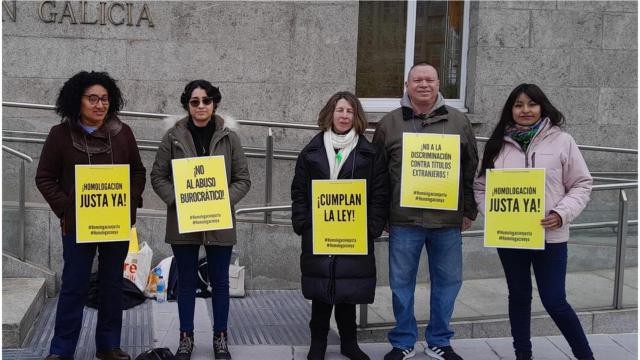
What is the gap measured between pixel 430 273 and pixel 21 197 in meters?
3.86

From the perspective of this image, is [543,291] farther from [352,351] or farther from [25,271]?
[25,271]

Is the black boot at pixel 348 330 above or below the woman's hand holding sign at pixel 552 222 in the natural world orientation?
below

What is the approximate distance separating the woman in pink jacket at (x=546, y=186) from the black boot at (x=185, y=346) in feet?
7.02

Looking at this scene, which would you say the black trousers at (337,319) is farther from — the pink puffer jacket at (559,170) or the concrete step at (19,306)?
the concrete step at (19,306)

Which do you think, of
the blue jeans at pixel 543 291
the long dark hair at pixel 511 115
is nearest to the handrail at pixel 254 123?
the long dark hair at pixel 511 115

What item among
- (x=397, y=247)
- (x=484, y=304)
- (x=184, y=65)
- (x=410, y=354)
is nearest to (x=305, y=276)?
(x=397, y=247)

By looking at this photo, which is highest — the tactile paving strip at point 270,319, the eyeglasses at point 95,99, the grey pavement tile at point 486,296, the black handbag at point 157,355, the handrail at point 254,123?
the eyeglasses at point 95,99

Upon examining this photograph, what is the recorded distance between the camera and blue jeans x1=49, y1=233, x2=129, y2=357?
15.1 ft

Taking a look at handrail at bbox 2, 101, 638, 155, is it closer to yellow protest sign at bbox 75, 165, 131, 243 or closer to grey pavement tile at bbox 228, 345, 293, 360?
yellow protest sign at bbox 75, 165, 131, 243

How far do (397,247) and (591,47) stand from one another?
18.6 ft

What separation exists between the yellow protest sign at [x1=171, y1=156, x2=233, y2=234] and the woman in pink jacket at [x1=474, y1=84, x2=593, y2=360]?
1725 mm

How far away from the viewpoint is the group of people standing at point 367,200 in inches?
178

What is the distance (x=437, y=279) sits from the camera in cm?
495

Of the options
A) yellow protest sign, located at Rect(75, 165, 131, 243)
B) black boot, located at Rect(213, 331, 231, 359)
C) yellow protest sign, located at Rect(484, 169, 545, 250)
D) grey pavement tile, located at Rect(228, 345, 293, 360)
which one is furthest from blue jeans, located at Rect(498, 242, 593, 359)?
yellow protest sign, located at Rect(75, 165, 131, 243)
